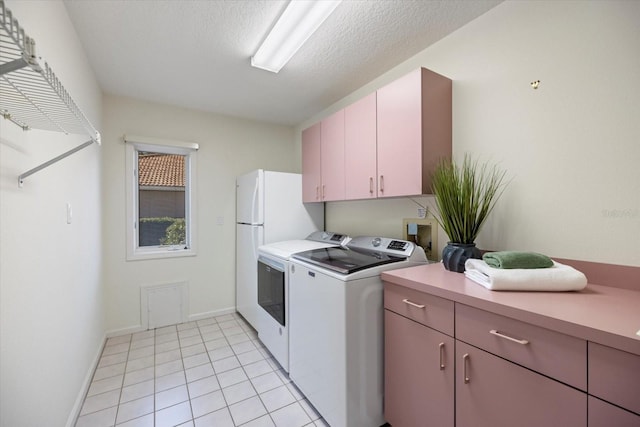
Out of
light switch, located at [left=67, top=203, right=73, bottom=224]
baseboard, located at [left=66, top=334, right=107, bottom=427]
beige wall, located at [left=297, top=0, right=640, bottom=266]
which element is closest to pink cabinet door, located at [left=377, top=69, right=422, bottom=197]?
beige wall, located at [left=297, top=0, right=640, bottom=266]

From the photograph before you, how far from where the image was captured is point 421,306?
1.24m

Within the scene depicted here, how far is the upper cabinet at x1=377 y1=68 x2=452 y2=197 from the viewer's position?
159 cm

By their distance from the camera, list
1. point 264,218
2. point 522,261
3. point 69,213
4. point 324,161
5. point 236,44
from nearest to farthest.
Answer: point 522,261 → point 69,213 → point 236,44 → point 324,161 → point 264,218

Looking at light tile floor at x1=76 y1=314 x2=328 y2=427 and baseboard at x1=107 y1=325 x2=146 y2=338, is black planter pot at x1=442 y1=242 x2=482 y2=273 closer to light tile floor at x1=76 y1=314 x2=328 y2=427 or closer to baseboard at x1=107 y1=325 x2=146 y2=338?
light tile floor at x1=76 y1=314 x2=328 y2=427

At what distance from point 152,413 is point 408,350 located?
1639 millimetres

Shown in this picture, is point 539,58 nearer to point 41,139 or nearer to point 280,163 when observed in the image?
point 41,139

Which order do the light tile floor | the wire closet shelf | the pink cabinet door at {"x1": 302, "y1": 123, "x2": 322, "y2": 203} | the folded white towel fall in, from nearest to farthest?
the wire closet shelf
the folded white towel
the light tile floor
the pink cabinet door at {"x1": 302, "y1": 123, "x2": 322, "y2": 203}

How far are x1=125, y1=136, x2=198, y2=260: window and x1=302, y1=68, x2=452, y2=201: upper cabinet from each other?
5.99 ft

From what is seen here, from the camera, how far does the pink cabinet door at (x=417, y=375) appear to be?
1.15 meters

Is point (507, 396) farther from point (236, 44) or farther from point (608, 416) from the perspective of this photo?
point (236, 44)

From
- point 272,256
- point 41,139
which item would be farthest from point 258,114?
point 41,139

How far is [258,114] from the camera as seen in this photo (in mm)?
3197

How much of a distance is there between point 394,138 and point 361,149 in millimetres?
327

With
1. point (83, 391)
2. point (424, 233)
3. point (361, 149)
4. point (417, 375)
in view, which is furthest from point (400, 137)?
point (83, 391)
